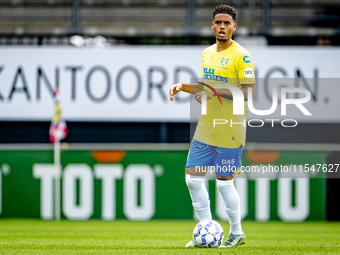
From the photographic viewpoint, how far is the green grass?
4918 millimetres

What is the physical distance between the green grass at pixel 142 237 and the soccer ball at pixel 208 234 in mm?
132

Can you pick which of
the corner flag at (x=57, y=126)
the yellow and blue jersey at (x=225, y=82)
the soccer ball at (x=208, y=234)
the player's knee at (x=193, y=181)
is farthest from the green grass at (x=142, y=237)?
the corner flag at (x=57, y=126)

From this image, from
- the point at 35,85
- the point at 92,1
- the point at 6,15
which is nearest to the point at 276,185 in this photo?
the point at 35,85

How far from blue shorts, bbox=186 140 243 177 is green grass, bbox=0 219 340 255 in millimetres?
680

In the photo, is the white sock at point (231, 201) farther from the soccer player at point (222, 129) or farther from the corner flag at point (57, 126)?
the corner flag at point (57, 126)

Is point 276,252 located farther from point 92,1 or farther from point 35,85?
point 92,1

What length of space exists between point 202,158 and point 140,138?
704 centimetres

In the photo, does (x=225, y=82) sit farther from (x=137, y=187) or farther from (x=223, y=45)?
(x=137, y=187)

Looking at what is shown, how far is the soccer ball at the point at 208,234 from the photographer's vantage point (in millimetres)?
4797

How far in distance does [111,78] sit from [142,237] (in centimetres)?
548

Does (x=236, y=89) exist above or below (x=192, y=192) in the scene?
above

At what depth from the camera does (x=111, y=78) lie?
38.0ft

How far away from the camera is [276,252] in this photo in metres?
4.76

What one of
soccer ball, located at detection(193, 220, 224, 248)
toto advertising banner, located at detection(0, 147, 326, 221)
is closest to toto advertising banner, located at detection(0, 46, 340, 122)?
toto advertising banner, located at detection(0, 147, 326, 221)
